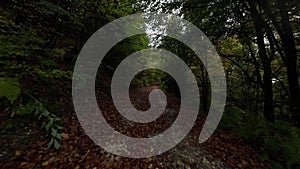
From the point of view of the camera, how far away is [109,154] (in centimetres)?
309

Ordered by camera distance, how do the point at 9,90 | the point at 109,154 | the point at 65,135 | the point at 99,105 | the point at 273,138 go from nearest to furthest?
the point at 9,90, the point at 109,154, the point at 65,135, the point at 273,138, the point at 99,105

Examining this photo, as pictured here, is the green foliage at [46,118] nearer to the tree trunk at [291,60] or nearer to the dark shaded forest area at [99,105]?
the dark shaded forest area at [99,105]

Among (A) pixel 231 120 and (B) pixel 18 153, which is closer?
(B) pixel 18 153

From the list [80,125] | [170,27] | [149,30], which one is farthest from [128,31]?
[80,125]

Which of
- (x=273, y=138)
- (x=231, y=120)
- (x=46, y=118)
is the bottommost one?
(x=273, y=138)

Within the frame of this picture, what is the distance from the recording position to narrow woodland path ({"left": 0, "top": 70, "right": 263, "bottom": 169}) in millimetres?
2695

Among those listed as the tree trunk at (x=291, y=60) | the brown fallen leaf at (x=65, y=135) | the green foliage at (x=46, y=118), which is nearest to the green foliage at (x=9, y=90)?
the green foliage at (x=46, y=118)

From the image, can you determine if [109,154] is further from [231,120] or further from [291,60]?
[291,60]

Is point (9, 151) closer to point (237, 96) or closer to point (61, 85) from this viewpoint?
point (61, 85)

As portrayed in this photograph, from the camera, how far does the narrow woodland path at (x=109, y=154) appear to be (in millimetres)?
2695

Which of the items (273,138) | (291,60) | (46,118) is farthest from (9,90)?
(291,60)

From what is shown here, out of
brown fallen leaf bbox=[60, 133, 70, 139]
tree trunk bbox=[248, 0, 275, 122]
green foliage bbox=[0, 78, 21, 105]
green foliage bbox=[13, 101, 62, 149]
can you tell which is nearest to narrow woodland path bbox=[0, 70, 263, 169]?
brown fallen leaf bbox=[60, 133, 70, 139]

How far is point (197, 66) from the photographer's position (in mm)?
8641

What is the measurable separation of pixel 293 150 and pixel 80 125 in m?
4.16
